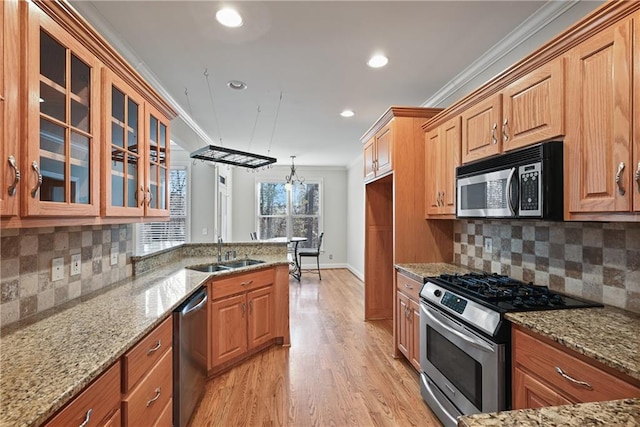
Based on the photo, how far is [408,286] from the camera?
8.96 feet

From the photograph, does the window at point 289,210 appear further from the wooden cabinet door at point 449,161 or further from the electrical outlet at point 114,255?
the electrical outlet at point 114,255

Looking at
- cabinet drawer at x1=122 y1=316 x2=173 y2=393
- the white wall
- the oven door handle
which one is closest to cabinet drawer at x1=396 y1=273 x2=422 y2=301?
the oven door handle

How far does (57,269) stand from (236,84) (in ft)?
7.02

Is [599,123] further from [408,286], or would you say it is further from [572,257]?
[408,286]

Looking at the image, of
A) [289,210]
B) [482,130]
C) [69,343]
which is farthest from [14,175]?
[289,210]

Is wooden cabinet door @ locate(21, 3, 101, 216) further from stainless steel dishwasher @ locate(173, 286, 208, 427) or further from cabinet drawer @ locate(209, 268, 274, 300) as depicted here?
cabinet drawer @ locate(209, 268, 274, 300)

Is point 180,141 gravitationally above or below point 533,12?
below

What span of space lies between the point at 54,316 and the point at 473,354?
7.18ft

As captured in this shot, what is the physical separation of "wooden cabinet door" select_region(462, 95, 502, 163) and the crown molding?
20.1 inches

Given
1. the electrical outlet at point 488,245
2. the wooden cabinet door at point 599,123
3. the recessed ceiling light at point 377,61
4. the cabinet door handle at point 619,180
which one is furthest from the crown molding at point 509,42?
the electrical outlet at point 488,245

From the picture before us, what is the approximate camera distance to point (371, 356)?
3.08m

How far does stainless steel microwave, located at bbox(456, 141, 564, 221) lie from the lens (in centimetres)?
158

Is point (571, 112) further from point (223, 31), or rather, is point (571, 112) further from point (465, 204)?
point (223, 31)

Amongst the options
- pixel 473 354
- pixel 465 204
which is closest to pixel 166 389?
pixel 473 354
